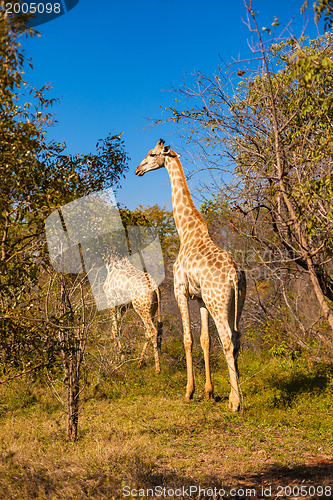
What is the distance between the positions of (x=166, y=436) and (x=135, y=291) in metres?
4.99

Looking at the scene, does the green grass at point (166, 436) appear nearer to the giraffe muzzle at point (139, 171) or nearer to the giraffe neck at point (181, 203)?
the giraffe neck at point (181, 203)

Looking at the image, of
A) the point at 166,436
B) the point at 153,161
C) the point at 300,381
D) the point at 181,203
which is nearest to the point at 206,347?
the point at 300,381

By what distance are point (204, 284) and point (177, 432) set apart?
8.58 ft

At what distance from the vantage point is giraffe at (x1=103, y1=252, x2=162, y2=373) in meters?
10.4

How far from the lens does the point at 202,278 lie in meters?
7.97

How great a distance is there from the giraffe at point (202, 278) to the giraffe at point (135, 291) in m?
1.88

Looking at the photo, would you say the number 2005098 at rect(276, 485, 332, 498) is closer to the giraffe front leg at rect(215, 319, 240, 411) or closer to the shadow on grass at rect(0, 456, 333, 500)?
the shadow on grass at rect(0, 456, 333, 500)

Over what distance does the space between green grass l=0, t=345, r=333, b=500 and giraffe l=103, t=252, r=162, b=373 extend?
1.02 metres

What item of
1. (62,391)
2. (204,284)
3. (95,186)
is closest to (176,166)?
(204,284)

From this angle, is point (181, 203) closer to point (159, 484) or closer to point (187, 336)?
point (187, 336)

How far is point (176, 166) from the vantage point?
9.13m

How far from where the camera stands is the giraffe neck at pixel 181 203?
29.2 ft

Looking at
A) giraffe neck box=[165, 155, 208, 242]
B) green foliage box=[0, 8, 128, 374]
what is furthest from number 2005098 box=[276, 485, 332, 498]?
giraffe neck box=[165, 155, 208, 242]

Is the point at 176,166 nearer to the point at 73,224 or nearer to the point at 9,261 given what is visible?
the point at 73,224
